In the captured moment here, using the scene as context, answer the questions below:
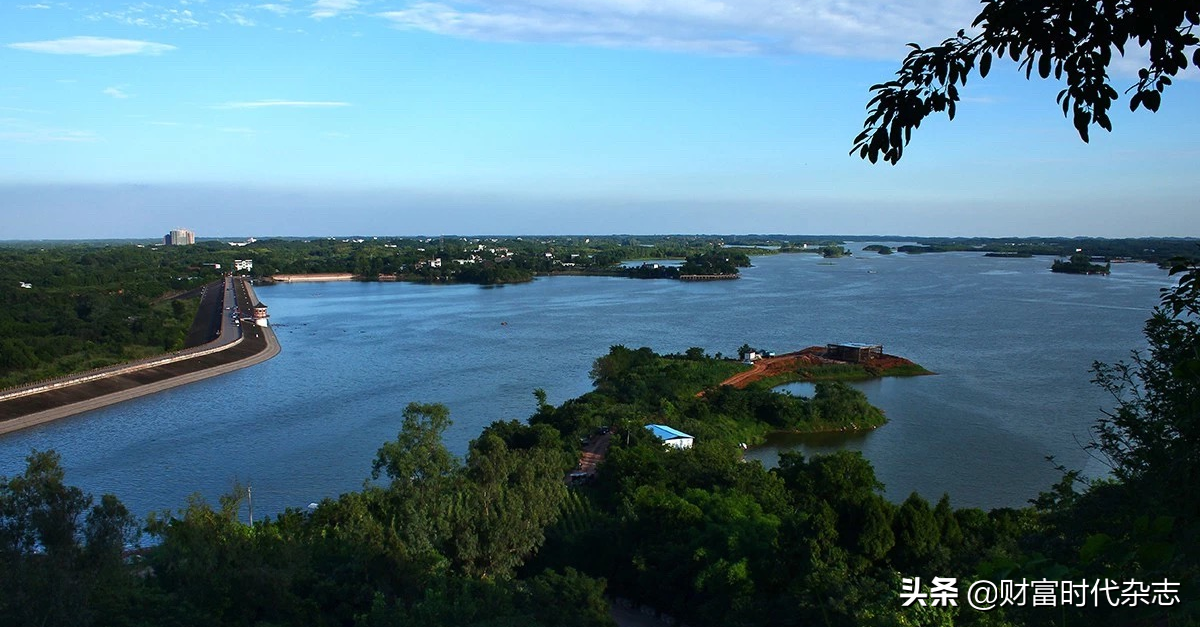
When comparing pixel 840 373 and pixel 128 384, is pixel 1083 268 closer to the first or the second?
pixel 840 373

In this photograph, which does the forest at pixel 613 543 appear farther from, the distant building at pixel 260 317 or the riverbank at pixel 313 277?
the riverbank at pixel 313 277

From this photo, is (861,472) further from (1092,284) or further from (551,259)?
(551,259)

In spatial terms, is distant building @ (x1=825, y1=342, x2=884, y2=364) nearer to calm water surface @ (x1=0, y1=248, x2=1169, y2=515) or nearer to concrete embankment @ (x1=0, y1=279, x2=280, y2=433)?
calm water surface @ (x1=0, y1=248, x2=1169, y2=515)

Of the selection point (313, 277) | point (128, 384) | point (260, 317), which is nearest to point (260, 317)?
point (260, 317)

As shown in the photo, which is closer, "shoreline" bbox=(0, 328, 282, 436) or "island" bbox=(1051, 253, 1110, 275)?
"shoreline" bbox=(0, 328, 282, 436)

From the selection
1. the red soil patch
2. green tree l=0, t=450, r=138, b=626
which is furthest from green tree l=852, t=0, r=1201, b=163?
the red soil patch

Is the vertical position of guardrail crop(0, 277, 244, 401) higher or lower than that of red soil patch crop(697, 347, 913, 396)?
lower

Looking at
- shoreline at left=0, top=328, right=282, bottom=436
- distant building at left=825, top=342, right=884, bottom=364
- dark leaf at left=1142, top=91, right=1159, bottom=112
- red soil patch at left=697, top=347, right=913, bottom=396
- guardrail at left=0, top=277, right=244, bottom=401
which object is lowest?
shoreline at left=0, top=328, right=282, bottom=436
